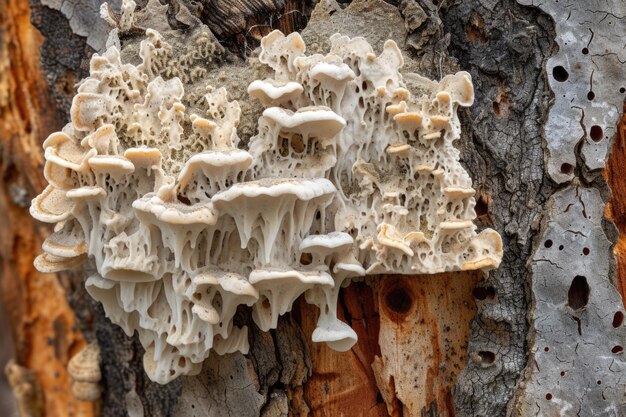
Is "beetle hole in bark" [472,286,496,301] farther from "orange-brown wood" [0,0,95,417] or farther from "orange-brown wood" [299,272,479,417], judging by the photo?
"orange-brown wood" [0,0,95,417]

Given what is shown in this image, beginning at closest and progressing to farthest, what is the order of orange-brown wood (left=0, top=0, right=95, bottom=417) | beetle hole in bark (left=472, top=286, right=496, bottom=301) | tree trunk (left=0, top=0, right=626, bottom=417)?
tree trunk (left=0, top=0, right=626, bottom=417) < beetle hole in bark (left=472, top=286, right=496, bottom=301) < orange-brown wood (left=0, top=0, right=95, bottom=417)

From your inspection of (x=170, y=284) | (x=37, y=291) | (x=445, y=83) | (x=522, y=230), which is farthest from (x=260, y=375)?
(x=37, y=291)

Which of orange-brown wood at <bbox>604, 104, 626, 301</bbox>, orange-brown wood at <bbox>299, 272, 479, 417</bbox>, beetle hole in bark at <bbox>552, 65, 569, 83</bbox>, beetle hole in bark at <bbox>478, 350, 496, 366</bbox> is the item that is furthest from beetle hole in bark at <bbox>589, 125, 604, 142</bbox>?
beetle hole in bark at <bbox>478, 350, 496, 366</bbox>

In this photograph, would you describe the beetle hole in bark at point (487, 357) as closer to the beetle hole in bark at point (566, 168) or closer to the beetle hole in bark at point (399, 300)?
the beetle hole in bark at point (399, 300)

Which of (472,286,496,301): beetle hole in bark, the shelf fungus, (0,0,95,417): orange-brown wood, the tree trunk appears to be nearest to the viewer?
the shelf fungus

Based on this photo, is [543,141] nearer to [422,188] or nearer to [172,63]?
[422,188]
